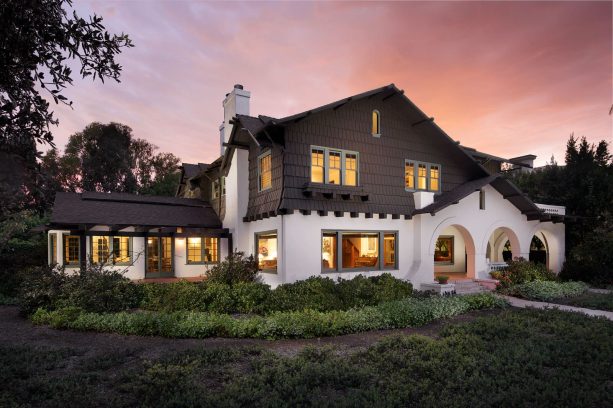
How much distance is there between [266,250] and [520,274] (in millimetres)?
12079

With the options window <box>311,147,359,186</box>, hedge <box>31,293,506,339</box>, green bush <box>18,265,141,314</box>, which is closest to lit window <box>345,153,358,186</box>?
window <box>311,147,359,186</box>

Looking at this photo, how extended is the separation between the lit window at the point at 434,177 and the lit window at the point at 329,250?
6.53 meters

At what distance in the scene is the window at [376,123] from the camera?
672 inches

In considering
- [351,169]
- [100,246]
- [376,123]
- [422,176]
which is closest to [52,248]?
[100,246]

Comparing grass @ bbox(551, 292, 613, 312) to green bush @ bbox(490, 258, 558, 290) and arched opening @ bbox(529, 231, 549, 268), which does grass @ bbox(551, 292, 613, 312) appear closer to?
green bush @ bbox(490, 258, 558, 290)

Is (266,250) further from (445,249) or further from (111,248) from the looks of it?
(445,249)

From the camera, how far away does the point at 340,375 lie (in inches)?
268

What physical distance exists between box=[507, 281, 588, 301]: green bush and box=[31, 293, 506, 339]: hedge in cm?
622

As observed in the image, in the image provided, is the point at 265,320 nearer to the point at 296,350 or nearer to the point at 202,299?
the point at 296,350

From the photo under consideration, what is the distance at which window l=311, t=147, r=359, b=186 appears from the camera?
15.5 metres

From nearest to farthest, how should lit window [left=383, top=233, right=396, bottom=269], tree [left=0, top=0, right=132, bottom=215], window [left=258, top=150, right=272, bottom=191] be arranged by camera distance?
tree [left=0, top=0, right=132, bottom=215] < window [left=258, top=150, right=272, bottom=191] < lit window [left=383, top=233, right=396, bottom=269]

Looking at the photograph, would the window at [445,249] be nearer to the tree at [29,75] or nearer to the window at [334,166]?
the window at [334,166]

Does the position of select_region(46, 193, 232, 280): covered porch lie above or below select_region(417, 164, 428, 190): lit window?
below

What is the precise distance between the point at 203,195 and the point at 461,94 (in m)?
16.9
